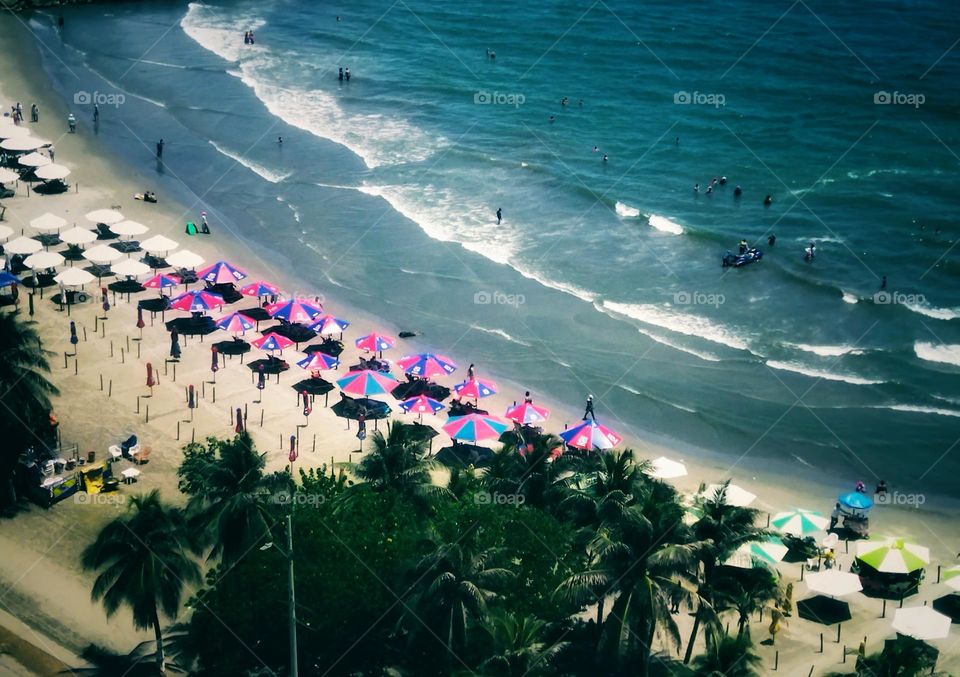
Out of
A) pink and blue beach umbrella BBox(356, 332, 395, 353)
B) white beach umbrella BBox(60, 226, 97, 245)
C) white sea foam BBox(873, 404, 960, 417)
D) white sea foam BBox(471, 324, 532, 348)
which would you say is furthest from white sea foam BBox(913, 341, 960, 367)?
white beach umbrella BBox(60, 226, 97, 245)

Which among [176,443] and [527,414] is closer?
[176,443]

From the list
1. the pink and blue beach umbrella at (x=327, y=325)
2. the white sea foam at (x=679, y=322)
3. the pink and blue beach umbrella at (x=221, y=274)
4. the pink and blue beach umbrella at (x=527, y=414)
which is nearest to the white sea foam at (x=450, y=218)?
the white sea foam at (x=679, y=322)

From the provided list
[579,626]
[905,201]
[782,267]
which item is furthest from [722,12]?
[579,626]

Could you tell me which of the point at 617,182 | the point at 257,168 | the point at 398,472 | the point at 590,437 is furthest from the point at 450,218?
the point at 398,472

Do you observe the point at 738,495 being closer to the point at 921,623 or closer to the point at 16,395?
the point at 921,623

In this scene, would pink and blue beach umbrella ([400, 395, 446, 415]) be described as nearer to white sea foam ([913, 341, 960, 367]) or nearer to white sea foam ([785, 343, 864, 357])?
white sea foam ([785, 343, 864, 357])

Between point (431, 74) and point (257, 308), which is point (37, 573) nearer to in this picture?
point (257, 308)
